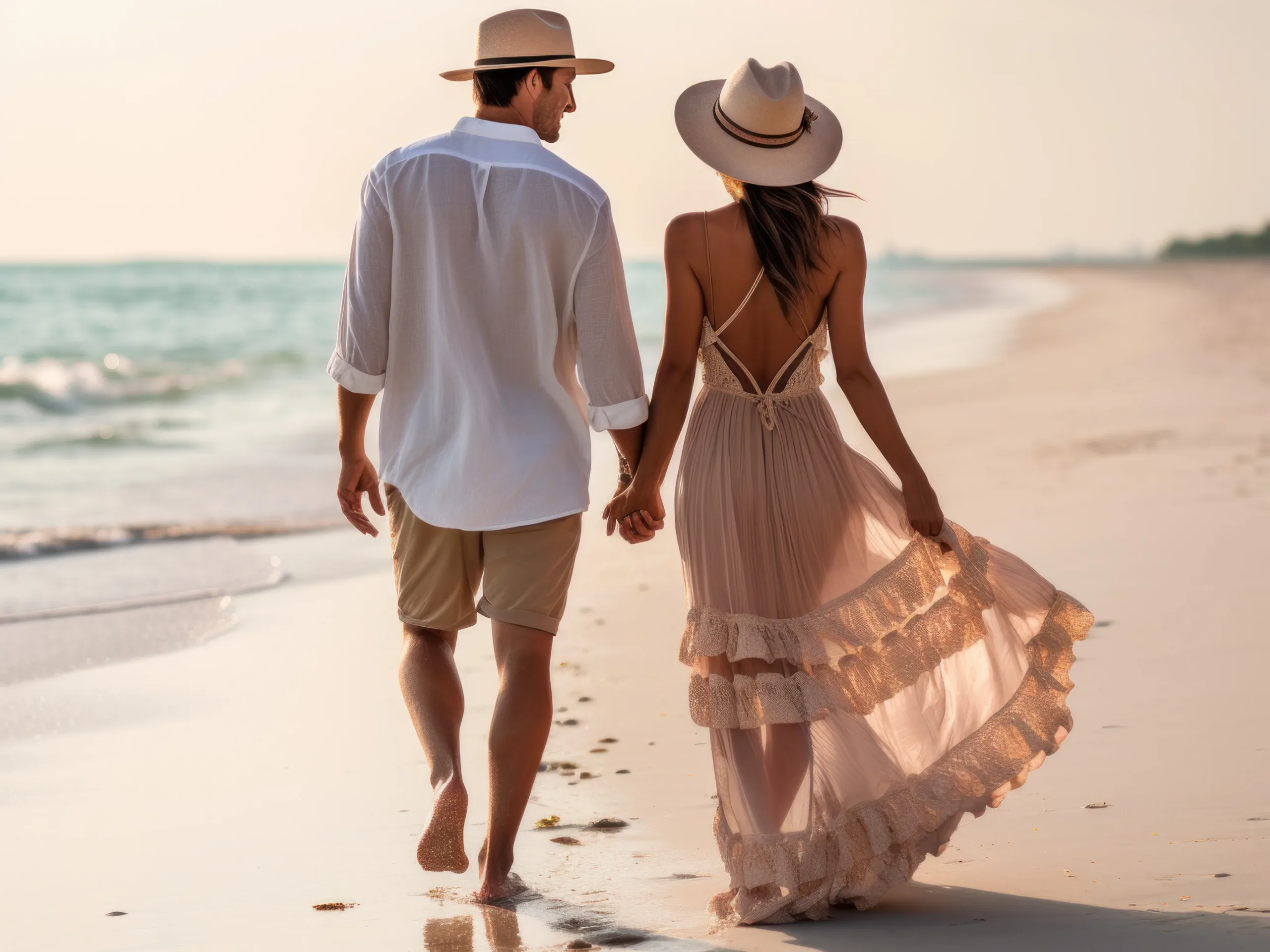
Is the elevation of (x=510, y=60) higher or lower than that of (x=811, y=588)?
higher

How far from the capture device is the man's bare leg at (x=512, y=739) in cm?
297

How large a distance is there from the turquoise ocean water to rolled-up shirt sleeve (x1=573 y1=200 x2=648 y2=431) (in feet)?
18.3

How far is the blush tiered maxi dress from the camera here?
9.40 feet

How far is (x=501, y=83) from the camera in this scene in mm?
3076

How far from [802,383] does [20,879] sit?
204 centimetres

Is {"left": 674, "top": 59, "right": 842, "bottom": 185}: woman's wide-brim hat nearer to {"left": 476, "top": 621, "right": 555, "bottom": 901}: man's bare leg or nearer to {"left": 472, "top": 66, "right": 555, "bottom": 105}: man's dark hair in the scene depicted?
{"left": 472, "top": 66, "right": 555, "bottom": 105}: man's dark hair

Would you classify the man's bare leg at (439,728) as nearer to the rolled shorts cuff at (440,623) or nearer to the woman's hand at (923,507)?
the rolled shorts cuff at (440,623)

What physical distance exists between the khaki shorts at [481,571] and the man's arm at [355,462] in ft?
0.33

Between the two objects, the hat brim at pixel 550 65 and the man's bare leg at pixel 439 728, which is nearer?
the man's bare leg at pixel 439 728

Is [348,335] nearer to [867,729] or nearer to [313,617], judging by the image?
[867,729]

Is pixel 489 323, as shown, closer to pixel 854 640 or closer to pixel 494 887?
pixel 854 640

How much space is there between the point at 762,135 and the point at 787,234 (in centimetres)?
22

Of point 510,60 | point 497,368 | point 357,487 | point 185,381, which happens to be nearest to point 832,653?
point 497,368

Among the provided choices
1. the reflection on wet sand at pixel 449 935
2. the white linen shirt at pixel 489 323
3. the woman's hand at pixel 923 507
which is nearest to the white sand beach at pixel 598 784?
the reflection on wet sand at pixel 449 935
